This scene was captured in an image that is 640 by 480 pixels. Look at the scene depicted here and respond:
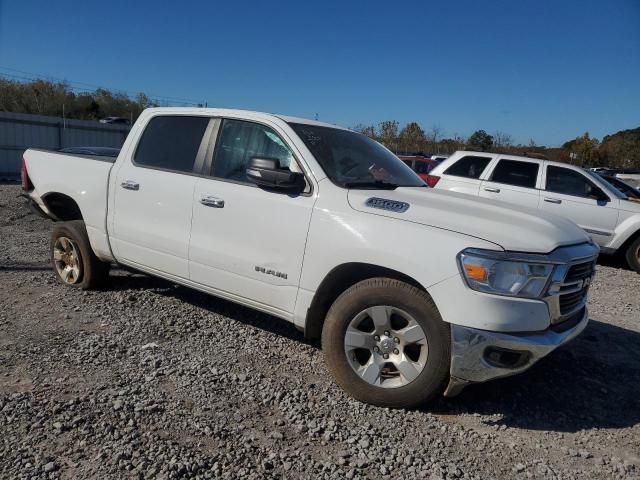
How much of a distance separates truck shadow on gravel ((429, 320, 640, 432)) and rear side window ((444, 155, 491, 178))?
5566 mm

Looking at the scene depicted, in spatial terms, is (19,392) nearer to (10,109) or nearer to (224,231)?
(224,231)

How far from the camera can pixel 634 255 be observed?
859 cm

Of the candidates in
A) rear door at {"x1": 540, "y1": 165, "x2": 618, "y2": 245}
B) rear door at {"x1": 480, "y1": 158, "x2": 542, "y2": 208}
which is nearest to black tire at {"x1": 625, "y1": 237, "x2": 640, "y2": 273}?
rear door at {"x1": 540, "y1": 165, "x2": 618, "y2": 245}

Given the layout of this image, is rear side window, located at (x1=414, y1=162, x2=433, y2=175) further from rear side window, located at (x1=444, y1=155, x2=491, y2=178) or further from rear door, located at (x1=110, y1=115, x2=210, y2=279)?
rear door, located at (x1=110, y1=115, x2=210, y2=279)

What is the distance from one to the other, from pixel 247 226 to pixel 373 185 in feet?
3.23

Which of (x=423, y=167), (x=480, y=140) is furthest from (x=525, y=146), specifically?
(x=423, y=167)

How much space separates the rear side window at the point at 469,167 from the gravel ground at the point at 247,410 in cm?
542

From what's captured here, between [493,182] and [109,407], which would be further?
[493,182]

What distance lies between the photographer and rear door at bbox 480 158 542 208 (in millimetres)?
9125

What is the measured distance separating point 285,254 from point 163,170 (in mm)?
1501

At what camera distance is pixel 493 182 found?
30.9ft

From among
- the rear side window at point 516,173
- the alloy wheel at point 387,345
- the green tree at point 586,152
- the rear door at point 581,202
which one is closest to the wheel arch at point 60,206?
the alloy wheel at point 387,345

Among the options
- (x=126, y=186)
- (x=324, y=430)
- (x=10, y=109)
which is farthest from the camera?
(x=10, y=109)

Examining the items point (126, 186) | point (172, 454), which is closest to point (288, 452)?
point (172, 454)
